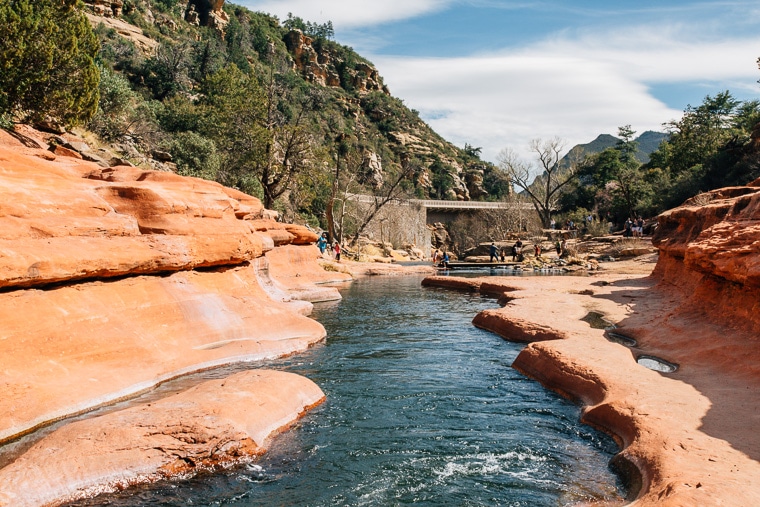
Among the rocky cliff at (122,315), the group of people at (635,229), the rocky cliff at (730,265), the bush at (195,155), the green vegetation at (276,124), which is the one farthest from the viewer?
the group of people at (635,229)

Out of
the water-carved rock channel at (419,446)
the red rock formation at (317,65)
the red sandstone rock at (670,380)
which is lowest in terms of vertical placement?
the water-carved rock channel at (419,446)

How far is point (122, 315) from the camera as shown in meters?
9.52

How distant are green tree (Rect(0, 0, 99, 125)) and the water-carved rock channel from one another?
54.6ft

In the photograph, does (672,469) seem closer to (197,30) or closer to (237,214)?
(237,214)

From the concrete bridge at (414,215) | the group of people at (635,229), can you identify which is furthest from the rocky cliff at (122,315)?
the concrete bridge at (414,215)

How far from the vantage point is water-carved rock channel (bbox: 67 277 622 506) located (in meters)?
5.59

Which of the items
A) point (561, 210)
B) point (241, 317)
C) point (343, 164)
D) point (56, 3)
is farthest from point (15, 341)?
point (561, 210)

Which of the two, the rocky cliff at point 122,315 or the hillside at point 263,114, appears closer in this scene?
the rocky cliff at point 122,315

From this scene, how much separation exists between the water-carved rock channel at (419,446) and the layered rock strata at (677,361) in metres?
0.43

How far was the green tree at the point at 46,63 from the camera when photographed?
782 inches

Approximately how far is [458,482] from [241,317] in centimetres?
735

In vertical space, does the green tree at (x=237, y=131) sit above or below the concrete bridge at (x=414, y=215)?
above

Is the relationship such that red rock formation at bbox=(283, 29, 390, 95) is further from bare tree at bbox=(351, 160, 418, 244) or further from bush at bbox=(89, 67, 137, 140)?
bush at bbox=(89, 67, 137, 140)

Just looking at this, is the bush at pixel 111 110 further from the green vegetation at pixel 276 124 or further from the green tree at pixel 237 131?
the green tree at pixel 237 131
